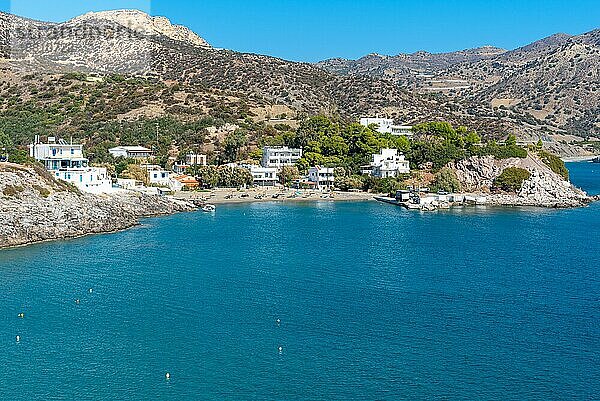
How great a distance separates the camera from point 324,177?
6631cm

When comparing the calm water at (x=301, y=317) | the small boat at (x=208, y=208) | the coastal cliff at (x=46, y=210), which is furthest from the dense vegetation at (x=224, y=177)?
the calm water at (x=301, y=317)

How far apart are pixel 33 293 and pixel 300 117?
209ft

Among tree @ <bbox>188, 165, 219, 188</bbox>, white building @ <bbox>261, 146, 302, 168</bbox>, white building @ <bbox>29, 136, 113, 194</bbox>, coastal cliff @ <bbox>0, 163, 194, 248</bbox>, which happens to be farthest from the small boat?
white building @ <bbox>261, 146, 302, 168</bbox>

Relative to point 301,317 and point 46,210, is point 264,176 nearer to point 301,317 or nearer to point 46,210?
point 46,210

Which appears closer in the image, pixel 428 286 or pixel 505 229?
pixel 428 286

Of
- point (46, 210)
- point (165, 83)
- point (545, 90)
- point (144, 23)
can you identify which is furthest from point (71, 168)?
point (545, 90)

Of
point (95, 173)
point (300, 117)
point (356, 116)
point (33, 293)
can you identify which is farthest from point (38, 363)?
Result: point (356, 116)

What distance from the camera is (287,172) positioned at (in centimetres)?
6800

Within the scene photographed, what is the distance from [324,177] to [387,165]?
562 centimetres

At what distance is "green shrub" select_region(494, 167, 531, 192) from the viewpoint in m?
63.6

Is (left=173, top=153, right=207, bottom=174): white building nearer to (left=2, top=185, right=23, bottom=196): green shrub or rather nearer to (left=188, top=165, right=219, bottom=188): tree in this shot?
(left=188, top=165, right=219, bottom=188): tree

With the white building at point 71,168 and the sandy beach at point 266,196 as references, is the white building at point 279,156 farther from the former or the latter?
the white building at point 71,168

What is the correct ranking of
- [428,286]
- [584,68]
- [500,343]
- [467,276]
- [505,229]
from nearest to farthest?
1. [500,343]
2. [428,286]
3. [467,276]
4. [505,229]
5. [584,68]

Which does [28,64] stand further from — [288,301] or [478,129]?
[288,301]
